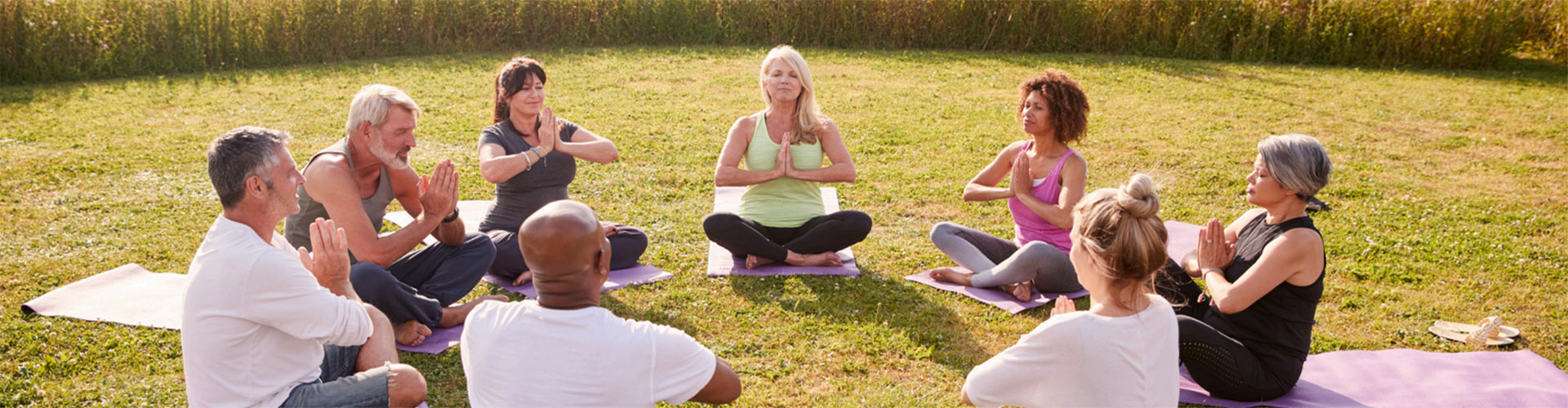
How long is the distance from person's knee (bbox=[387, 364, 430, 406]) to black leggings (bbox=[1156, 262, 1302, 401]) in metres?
2.84

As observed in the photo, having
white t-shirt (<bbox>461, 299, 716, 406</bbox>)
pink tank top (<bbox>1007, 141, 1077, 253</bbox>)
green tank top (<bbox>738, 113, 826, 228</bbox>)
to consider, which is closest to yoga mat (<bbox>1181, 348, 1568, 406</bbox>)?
pink tank top (<bbox>1007, 141, 1077, 253</bbox>)

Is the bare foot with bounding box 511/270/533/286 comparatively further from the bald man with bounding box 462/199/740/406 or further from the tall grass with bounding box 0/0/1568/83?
the tall grass with bounding box 0/0/1568/83

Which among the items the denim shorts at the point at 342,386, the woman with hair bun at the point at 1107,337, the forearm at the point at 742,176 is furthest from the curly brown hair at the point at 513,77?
the woman with hair bun at the point at 1107,337

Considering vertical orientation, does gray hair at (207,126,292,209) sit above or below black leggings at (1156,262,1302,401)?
above

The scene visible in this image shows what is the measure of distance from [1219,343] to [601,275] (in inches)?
102

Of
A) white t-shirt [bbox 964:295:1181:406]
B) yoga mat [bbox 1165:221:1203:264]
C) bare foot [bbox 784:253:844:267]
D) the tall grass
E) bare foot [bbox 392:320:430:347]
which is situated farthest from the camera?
the tall grass

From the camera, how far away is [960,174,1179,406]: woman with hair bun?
2740 mm

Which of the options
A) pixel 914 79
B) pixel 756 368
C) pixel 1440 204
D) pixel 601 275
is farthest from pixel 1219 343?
pixel 914 79

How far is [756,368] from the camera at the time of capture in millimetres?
4406

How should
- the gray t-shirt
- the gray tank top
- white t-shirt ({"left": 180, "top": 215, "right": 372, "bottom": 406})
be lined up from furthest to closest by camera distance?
the gray t-shirt → the gray tank top → white t-shirt ({"left": 180, "top": 215, "right": 372, "bottom": 406})

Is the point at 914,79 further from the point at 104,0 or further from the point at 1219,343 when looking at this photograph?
the point at 104,0

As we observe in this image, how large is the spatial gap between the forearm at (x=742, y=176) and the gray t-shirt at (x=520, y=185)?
2.89 feet

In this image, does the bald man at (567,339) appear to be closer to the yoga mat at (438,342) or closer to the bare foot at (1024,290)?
the yoga mat at (438,342)

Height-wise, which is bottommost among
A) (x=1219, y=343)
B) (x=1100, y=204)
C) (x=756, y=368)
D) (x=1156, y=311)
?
(x=756, y=368)
